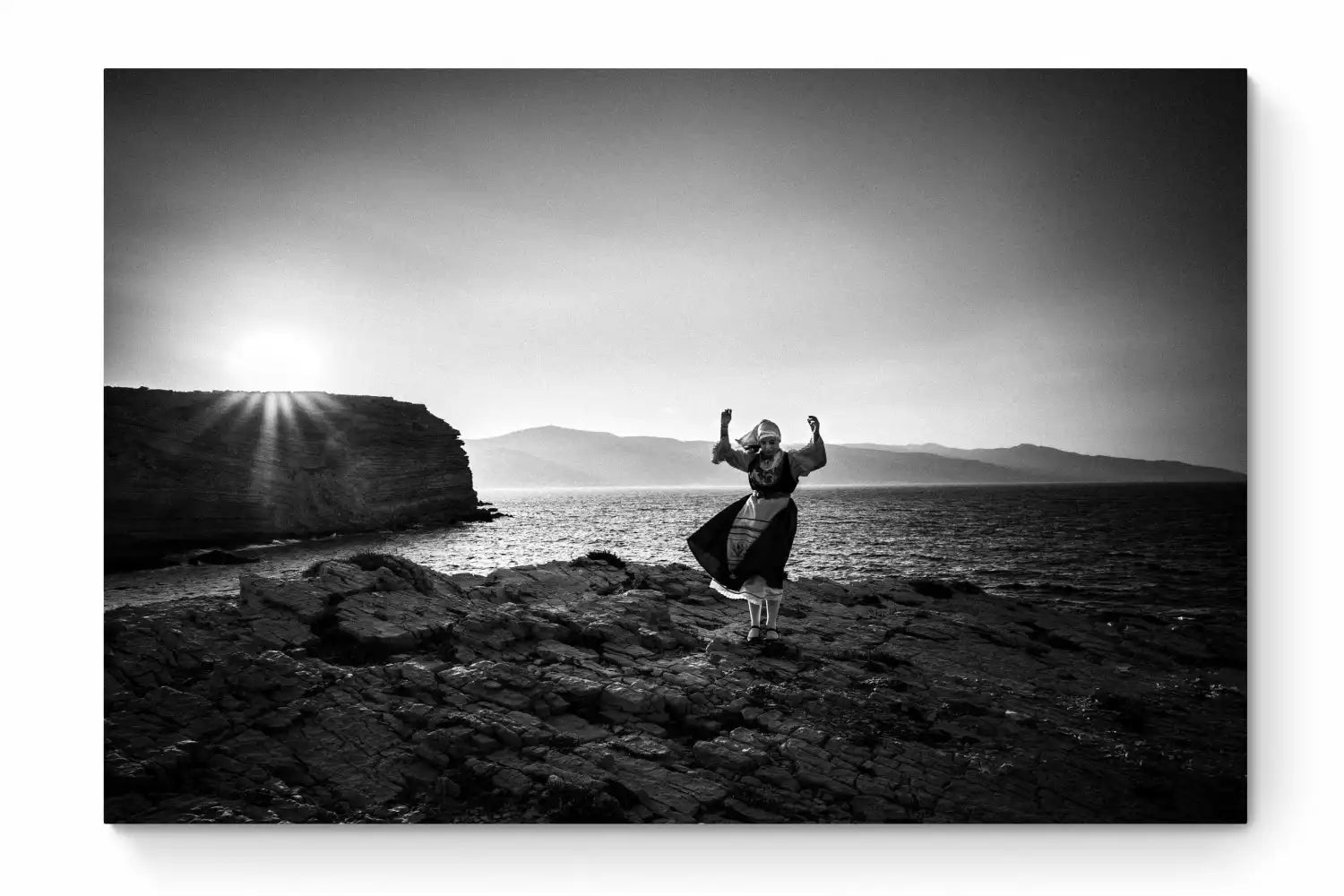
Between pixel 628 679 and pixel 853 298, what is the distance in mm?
2923

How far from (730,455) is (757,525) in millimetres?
409

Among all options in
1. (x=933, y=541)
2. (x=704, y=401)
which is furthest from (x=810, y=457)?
(x=933, y=541)

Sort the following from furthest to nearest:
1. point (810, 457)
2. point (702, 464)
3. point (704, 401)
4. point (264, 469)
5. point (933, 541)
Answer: point (264, 469) → point (933, 541) → point (702, 464) → point (704, 401) → point (810, 457)

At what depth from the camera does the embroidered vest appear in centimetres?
315

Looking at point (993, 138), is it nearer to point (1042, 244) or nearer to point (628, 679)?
point (1042, 244)

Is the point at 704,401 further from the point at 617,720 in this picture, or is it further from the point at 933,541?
the point at 933,541

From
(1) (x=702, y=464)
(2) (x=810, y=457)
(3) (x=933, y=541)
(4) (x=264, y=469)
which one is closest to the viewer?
(2) (x=810, y=457)

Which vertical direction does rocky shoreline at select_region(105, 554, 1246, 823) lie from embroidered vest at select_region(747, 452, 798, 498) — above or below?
below

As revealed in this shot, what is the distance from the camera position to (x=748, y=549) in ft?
10.3

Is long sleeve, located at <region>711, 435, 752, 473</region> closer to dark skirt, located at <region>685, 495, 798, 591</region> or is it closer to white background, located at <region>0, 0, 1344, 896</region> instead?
dark skirt, located at <region>685, 495, 798, 591</region>

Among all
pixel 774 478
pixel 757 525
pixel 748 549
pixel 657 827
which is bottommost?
pixel 657 827

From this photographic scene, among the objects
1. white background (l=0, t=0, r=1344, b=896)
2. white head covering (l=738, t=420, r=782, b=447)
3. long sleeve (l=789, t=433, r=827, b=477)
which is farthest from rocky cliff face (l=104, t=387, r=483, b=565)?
long sleeve (l=789, t=433, r=827, b=477)

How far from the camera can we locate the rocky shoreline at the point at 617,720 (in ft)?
8.26
